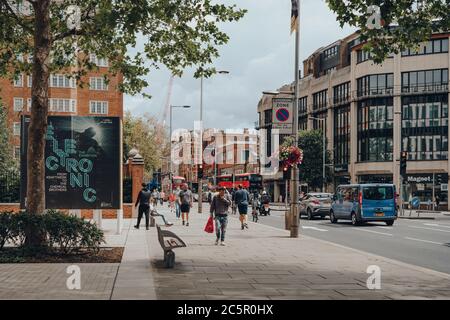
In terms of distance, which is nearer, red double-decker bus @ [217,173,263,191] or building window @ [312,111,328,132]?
red double-decker bus @ [217,173,263,191]

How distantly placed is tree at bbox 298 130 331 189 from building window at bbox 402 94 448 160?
10.8m

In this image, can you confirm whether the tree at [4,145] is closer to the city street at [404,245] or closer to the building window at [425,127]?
the city street at [404,245]

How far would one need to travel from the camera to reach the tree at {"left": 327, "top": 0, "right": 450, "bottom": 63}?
12.2m

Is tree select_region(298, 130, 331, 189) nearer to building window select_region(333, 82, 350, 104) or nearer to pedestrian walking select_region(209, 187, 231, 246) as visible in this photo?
building window select_region(333, 82, 350, 104)

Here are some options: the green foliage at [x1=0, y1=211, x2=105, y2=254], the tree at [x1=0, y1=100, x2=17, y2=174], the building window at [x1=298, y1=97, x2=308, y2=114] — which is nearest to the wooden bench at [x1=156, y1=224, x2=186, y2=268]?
the green foliage at [x1=0, y1=211, x2=105, y2=254]

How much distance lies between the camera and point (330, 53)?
8306cm

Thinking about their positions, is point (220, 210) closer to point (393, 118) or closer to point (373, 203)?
point (373, 203)

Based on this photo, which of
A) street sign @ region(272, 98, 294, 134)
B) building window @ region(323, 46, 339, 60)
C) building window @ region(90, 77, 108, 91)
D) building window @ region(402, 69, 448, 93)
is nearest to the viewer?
street sign @ region(272, 98, 294, 134)

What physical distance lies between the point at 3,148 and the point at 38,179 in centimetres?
4262

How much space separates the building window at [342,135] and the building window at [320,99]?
11.6ft

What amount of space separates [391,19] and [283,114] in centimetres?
983

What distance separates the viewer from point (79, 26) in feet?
52.9

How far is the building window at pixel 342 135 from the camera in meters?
73.2

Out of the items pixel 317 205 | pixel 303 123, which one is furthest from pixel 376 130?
pixel 317 205
